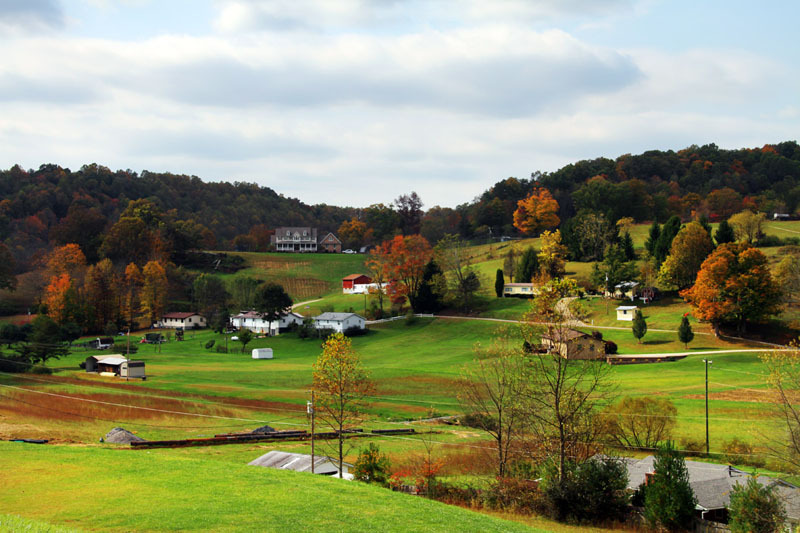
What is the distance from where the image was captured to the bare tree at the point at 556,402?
23.6m

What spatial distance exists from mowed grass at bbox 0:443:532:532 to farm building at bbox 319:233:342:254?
126235mm

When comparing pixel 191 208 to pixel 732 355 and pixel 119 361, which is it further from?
pixel 732 355

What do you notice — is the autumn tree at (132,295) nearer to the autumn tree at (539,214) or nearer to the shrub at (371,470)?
the autumn tree at (539,214)

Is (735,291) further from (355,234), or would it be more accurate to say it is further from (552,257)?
(355,234)

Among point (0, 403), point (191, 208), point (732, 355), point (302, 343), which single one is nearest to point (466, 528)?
point (0, 403)

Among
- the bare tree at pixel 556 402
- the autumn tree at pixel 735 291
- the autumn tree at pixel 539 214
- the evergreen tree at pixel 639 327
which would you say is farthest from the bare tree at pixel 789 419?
the autumn tree at pixel 539 214

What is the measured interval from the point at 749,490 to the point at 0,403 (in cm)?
4023

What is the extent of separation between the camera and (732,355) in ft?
180

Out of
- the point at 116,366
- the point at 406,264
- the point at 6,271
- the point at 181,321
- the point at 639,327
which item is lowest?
the point at 116,366

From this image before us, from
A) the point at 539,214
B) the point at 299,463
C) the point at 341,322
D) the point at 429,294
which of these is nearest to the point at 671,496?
the point at 299,463

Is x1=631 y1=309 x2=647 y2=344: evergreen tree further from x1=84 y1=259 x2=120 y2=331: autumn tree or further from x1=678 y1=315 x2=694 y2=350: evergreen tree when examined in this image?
x1=84 y1=259 x2=120 y2=331: autumn tree

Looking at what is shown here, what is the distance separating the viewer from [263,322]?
84.6m

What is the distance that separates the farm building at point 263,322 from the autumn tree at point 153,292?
1360 cm

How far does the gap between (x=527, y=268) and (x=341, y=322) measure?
90.1 feet
